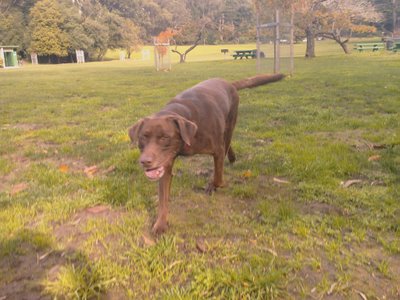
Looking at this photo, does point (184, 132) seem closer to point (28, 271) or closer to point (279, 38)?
point (28, 271)

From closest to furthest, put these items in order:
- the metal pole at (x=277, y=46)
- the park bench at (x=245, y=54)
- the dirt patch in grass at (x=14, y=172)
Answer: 1. the dirt patch in grass at (x=14, y=172)
2. the metal pole at (x=277, y=46)
3. the park bench at (x=245, y=54)

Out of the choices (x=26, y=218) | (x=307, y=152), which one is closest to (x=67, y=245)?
(x=26, y=218)

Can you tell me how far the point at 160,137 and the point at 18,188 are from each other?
2.23 metres

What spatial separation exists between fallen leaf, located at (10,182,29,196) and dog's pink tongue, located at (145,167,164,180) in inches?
79.0

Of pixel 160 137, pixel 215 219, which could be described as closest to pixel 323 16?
pixel 215 219

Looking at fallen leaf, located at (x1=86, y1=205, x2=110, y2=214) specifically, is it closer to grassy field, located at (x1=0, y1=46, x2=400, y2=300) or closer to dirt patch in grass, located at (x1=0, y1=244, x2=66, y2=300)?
grassy field, located at (x1=0, y1=46, x2=400, y2=300)

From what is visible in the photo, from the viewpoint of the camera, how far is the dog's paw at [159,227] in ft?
10.4

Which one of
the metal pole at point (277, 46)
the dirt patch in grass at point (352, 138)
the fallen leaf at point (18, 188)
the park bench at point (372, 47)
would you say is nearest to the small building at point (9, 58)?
the metal pole at point (277, 46)

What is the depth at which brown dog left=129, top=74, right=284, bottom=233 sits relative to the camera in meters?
3.04

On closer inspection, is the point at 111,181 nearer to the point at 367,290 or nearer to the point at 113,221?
the point at 113,221

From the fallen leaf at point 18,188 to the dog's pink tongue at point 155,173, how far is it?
2.01m

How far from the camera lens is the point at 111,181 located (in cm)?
436

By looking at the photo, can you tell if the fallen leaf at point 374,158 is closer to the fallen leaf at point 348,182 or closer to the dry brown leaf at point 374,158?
the dry brown leaf at point 374,158

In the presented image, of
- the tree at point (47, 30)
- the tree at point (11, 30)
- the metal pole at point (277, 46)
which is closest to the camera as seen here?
the metal pole at point (277, 46)
